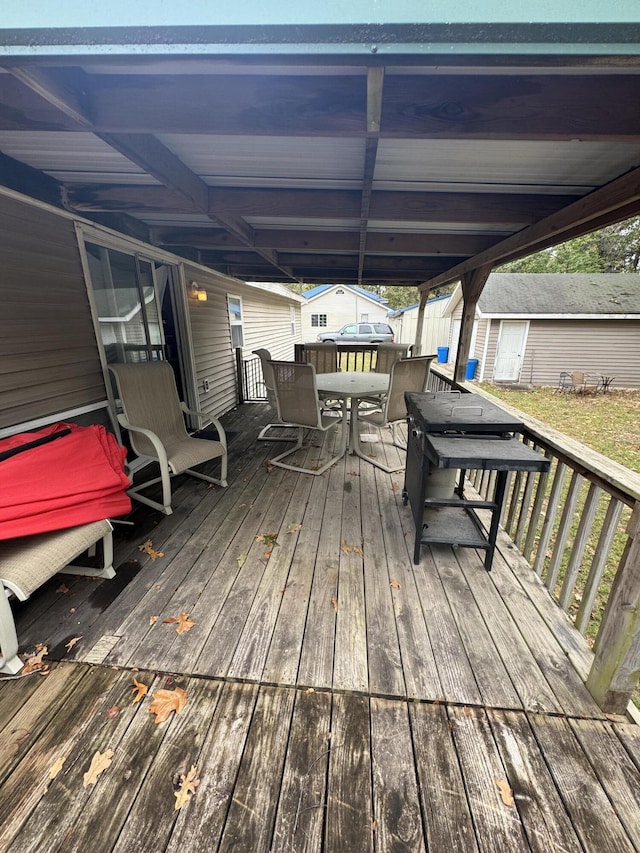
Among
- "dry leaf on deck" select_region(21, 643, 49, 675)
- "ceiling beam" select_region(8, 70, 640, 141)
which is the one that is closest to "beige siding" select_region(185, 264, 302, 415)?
"ceiling beam" select_region(8, 70, 640, 141)

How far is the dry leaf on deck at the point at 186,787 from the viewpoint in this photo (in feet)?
3.58

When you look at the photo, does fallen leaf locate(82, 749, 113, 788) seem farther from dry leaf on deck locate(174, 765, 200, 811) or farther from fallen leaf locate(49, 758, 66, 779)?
dry leaf on deck locate(174, 765, 200, 811)

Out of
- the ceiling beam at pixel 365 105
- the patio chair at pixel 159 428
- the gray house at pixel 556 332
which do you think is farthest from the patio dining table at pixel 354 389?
the gray house at pixel 556 332

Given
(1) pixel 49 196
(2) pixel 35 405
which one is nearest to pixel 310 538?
(2) pixel 35 405

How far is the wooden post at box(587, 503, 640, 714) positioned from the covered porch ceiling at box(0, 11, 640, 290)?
1.49 meters

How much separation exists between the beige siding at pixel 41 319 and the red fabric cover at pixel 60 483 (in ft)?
1.39

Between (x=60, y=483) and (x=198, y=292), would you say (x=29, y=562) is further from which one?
(x=198, y=292)

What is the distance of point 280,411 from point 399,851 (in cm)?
309

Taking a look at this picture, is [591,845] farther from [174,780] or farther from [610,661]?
Answer: [174,780]

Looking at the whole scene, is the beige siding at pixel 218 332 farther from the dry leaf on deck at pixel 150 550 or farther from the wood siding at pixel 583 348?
the wood siding at pixel 583 348

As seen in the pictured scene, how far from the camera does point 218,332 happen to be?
5.96 meters

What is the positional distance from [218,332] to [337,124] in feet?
16.3

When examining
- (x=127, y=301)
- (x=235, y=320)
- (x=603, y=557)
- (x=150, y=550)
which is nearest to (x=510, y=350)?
(x=235, y=320)

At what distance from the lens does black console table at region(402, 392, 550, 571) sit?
1723 mm
